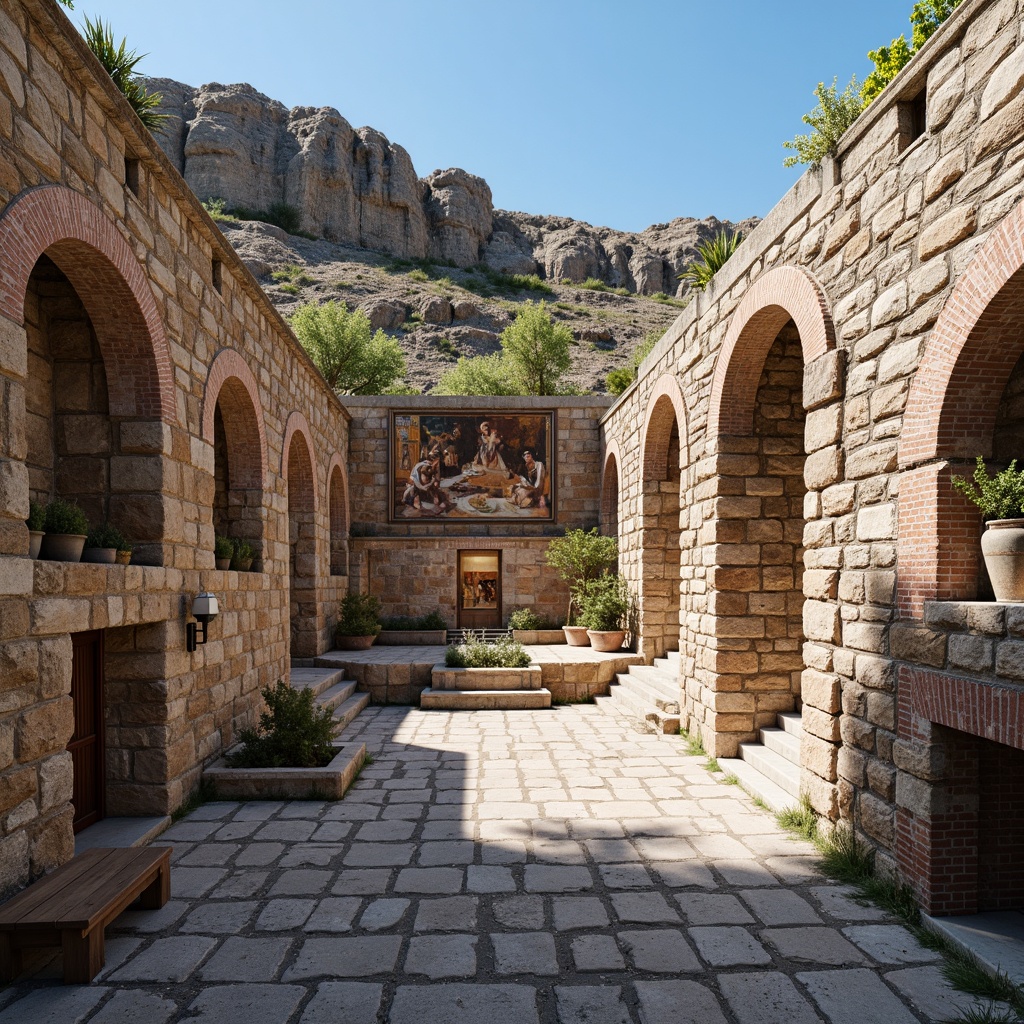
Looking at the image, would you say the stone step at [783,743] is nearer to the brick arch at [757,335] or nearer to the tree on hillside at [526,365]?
the brick arch at [757,335]

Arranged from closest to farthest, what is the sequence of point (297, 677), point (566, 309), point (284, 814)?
point (284, 814), point (297, 677), point (566, 309)

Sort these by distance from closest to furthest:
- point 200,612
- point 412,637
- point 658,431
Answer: point 200,612 < point 658,431 < point 412,637

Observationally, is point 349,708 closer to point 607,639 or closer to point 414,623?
point 607,639

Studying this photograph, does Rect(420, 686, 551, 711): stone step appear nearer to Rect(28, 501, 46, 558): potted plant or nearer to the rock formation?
Rect(28, 501, 46, 558): potted plant

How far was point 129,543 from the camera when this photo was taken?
4617mm

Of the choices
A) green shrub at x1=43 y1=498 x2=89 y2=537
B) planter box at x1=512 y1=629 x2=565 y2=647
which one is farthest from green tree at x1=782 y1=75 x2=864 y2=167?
planter box at x1=512 y1=629 x2=565 y2=647

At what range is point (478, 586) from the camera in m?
13.2

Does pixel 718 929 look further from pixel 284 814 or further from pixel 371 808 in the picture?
pixel 284 814

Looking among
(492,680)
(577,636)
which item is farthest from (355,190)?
(492,680)

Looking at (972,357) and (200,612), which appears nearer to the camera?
(972,357)

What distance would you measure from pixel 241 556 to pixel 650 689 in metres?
4.87

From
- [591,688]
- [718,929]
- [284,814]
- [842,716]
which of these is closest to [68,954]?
[284,814]

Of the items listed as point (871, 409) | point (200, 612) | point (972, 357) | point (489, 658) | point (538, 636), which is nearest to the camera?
point (972, 357)

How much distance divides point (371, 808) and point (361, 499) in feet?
28.4
